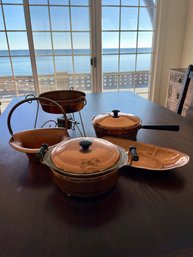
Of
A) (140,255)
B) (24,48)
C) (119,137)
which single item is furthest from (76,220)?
(24,48)

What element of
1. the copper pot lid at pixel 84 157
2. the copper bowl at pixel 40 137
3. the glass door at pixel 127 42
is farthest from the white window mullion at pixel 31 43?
the copper pot lid at pixel 84 157

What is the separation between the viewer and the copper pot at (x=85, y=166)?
0.50 metres

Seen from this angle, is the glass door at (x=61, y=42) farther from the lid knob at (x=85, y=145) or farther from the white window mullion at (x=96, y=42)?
the lid knob at (x=85, y=145)

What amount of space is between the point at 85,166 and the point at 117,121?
356 millimetres

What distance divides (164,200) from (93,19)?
8.60 feet

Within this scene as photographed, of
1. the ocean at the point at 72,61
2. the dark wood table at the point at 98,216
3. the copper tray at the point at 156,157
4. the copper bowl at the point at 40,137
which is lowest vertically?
the dark wood table at the point at 98,216

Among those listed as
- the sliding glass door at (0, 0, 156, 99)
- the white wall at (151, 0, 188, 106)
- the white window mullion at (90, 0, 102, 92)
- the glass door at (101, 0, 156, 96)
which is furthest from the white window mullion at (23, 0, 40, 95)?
the white wall at (151, 0, 188, 106)

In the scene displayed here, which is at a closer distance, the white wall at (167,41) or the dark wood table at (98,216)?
the dark wood table at (98,216)

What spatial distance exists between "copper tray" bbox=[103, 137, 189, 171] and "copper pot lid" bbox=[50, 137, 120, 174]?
0.11m

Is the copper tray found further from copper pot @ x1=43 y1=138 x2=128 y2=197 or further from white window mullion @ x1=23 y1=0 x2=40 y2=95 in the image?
white window mullion @ x1=23 y1=0 x2=40 y2=95

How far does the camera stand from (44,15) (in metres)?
2.49

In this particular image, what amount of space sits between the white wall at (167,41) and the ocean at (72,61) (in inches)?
6.8

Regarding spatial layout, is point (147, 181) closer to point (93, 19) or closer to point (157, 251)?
point (157, 251)

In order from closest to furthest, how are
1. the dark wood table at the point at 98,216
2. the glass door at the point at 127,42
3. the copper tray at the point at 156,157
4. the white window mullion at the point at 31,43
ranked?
1. the dark wood table at the point at 98,216
2. the copper tray at the point at 156,157
3. the white window mullion at the point at 31,43
4. the glass door at the point at 127,42
